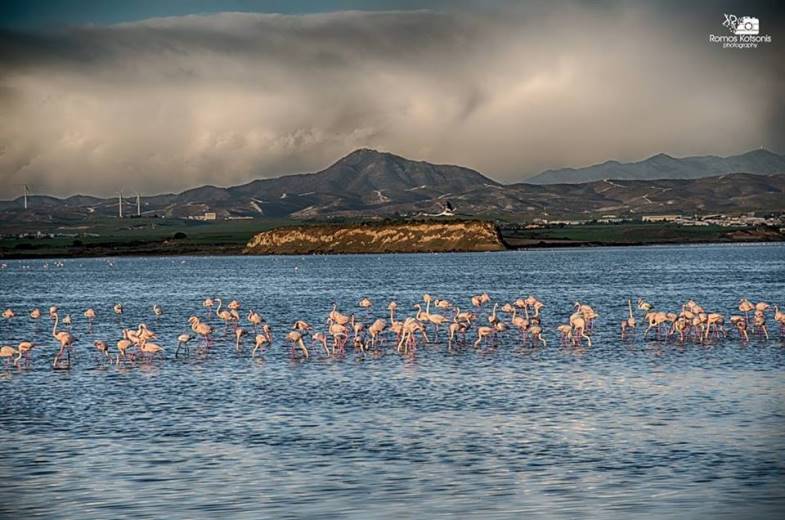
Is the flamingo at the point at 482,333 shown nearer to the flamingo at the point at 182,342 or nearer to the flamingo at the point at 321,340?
the flamingo at the point at 321,340

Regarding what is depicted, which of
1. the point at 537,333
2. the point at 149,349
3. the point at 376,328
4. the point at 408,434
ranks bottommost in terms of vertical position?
the point at 408,434

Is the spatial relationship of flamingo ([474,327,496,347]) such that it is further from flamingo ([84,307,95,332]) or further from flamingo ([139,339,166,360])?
flamingo ([84,307,95,332])

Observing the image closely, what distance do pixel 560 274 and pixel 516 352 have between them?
248 feet

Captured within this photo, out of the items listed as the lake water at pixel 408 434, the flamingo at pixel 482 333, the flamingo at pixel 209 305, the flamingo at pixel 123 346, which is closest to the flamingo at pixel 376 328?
the lake water at pixel 408 434

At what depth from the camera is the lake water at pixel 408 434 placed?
1802cm

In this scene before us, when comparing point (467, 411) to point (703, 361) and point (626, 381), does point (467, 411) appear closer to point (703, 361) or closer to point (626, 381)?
point (626, 381)

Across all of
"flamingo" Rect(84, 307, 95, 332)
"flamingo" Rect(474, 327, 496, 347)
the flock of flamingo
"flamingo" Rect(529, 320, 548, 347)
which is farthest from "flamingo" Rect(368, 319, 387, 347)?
"flamingo" Rect(84, 307, 95, 332)

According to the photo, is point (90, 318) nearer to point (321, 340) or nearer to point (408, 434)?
point (321, 340)

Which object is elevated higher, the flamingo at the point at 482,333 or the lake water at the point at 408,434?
the flamingo at the point at 482,333

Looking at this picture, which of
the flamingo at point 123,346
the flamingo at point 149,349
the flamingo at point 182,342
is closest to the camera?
the flamingo at point 149,349

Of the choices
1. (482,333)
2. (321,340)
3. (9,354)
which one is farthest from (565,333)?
(9,354)

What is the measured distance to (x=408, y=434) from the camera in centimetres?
2342

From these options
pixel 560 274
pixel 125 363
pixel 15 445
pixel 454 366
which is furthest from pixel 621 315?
pixel 560 274

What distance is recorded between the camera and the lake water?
18016mm
